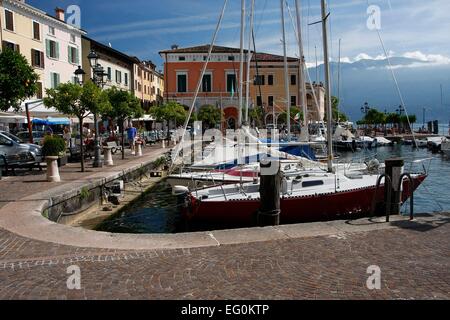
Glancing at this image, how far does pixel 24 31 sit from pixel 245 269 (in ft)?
114

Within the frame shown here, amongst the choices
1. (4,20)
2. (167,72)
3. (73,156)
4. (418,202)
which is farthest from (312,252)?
(167,72)

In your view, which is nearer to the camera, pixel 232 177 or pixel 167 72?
pixel 232 177

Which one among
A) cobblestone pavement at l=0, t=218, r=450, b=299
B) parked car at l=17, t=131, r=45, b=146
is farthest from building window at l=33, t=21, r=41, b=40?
cobblestone pavement at l=0, t=218, r=450, b=299

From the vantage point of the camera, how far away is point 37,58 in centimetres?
3644

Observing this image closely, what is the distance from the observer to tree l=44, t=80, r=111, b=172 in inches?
677

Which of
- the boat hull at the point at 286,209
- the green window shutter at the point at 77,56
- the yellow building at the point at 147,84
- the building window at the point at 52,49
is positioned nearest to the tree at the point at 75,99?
the boat hull at the point at 286,209

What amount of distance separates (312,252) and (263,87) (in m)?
58.0

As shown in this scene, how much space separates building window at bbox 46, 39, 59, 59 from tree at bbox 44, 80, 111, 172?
23.2 metres

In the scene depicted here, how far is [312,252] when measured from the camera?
6820 mm

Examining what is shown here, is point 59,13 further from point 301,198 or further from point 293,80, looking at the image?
point 301,198

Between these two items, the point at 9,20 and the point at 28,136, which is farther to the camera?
the point at 9,20

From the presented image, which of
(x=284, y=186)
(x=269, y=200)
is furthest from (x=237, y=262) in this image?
(x=284, y=186)

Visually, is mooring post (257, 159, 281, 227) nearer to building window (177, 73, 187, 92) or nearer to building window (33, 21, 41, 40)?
building window (33, 21, 41, 40)
